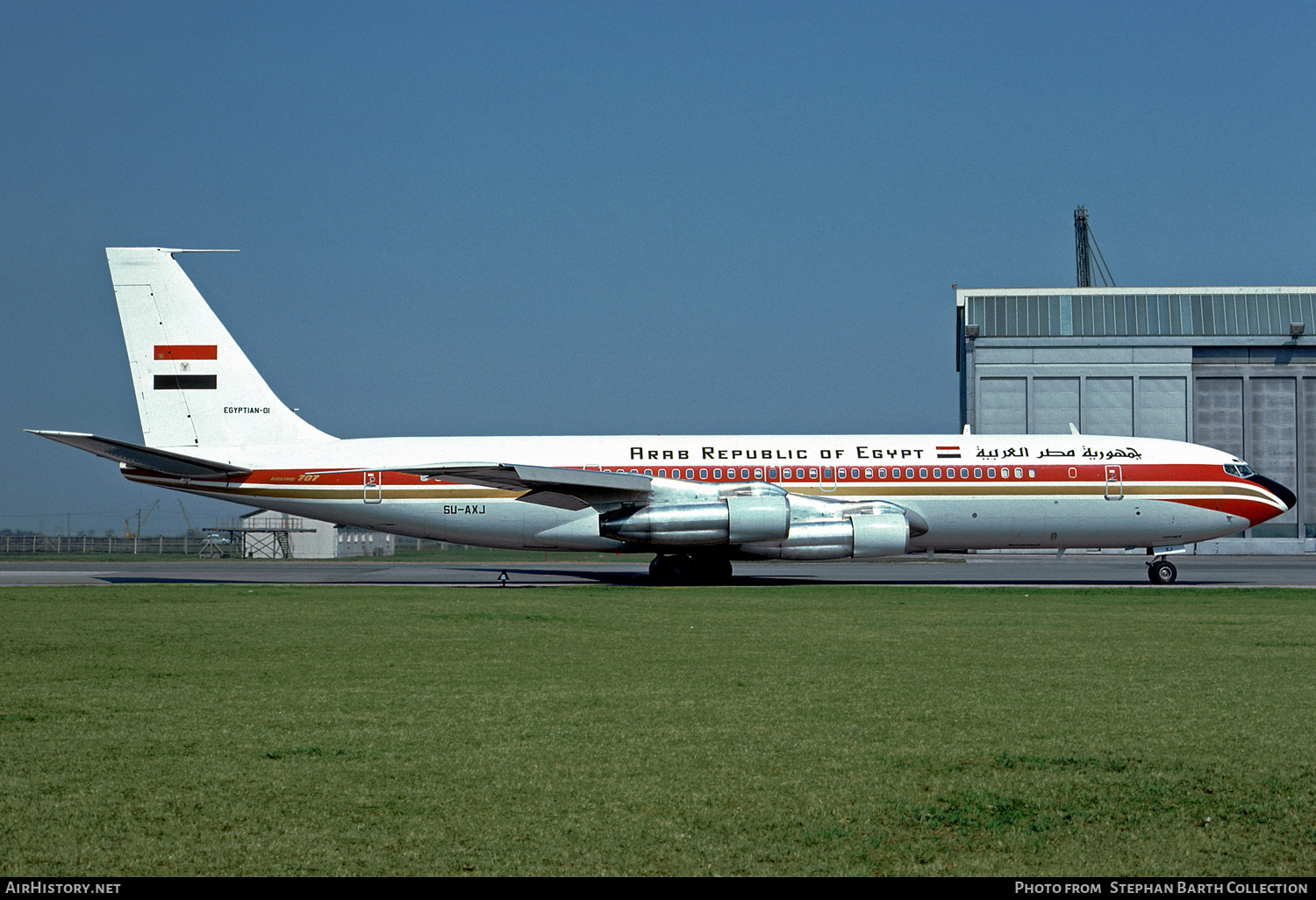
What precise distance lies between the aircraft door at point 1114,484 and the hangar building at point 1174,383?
101ft

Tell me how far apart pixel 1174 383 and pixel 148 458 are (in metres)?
52.9

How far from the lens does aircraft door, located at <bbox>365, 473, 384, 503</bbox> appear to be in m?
29.3

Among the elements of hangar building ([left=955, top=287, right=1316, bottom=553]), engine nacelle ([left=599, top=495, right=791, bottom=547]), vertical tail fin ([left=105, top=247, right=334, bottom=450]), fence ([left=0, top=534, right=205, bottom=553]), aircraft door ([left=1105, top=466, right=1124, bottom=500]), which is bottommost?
fence ([left=0, top=534, right=205, bottom=553])

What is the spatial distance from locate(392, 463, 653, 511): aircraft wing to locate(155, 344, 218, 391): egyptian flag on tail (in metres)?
5.94

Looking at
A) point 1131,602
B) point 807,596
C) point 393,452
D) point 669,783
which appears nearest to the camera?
point 669,783

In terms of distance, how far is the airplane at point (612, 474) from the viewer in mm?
29109

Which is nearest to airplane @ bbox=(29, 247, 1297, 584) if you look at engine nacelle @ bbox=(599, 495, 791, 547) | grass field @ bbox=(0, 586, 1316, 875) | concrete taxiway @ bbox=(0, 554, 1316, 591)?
engine nacelle @ bbox=(599, 495, 791, 547)

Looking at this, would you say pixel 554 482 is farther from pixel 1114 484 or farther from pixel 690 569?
pixel 1114 484

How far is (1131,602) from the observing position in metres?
21.2

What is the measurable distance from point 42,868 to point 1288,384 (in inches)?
2686

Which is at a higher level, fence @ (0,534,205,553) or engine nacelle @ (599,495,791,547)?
engine nacelle @ (599,495,791,547)

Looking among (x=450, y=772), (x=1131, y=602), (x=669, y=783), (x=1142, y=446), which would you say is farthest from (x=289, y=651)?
(x=1142, y=446)

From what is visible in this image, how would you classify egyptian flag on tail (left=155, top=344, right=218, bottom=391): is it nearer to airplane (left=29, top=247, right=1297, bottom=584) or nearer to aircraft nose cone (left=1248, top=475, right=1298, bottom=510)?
airplane (left=29, top=247, right=1297, bottom=584)

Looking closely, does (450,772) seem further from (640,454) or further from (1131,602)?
(640,454)
